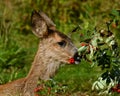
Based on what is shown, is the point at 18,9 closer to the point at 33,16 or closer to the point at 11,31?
the point at 11,31

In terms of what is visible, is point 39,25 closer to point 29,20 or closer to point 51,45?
point 51,45

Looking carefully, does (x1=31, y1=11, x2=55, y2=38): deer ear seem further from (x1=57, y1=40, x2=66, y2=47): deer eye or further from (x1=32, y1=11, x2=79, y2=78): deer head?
(x1=57, y1=40, x2=66, y2=47): deer eye

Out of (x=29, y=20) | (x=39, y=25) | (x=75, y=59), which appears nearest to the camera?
(x=75, y=59)

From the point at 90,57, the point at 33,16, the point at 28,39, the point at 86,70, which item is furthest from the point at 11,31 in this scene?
the point at 90,57

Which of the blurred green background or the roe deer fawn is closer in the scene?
the roe deer fawn

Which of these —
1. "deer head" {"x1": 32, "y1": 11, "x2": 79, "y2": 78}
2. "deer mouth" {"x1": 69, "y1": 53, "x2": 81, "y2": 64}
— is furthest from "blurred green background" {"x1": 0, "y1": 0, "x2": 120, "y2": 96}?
"deer mouth" {"x1": 69, "y1": 53, "x2": 81, "y2": 64}

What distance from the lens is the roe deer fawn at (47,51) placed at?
329 inches

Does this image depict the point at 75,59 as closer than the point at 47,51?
Yes

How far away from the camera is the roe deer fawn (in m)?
8.36

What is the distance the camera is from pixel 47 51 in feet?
28.1

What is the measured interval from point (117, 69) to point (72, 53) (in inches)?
32.5

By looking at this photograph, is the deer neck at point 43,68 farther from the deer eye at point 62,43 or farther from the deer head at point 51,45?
the deer eye at point 62,43

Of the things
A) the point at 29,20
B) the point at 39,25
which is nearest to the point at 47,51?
the point at 39,25

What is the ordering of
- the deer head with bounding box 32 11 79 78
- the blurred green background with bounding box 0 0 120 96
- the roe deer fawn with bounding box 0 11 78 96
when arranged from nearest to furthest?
the roe deer fawn with bounding box 0 11 78 96 < the deer head with bounding box 32 11 79 78 < the blurred green background with bounding box 0 0 120 96
